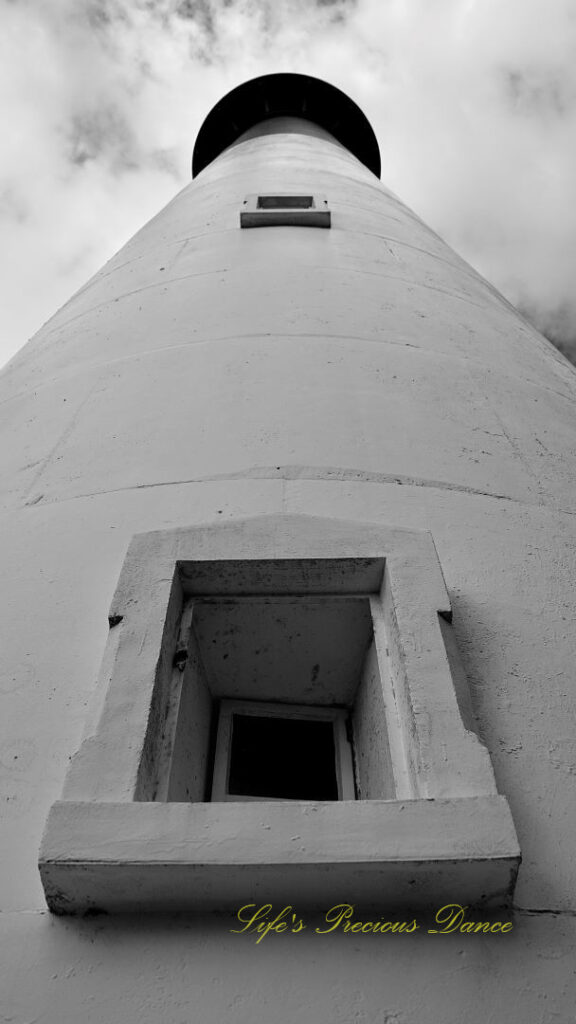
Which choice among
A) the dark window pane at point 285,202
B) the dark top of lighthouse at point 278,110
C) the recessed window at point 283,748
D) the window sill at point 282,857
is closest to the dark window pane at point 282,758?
the recessed window at point 283,748

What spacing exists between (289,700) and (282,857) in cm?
93

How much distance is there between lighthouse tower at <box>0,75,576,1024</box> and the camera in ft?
4.49

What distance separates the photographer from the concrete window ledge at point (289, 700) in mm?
1403

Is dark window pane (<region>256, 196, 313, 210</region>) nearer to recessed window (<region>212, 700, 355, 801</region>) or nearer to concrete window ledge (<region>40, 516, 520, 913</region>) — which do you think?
concrete window ledge (<region>40, 516, 520, 913</region>)

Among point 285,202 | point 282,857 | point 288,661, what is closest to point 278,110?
point 285,202

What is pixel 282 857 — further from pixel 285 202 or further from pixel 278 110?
pixel 278 110

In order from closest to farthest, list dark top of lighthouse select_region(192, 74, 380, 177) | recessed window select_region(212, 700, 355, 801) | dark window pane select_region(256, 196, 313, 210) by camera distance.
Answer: recessed window select_region(212, 700, 355, 801) < dark window pane select_region(256, 196, 313, 210) < dark top of lighthouse select_region(192, 74, 380, 177)

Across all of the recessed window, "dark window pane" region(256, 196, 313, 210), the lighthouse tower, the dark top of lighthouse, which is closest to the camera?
the lighthouse tower

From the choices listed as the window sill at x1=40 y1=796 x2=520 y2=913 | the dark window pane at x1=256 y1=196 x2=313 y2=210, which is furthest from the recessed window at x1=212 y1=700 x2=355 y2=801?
the dark window pane at x1=256 y1=196 x2=313 y2=210

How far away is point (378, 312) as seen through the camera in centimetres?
373

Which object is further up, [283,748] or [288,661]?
[288,661]

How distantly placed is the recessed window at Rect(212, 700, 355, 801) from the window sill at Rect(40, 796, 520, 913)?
769mm

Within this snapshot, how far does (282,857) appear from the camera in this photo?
1391mm

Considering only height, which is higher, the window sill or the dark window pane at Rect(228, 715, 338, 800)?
the dark window pane at Rect(228, 715, 338, 800)
